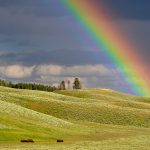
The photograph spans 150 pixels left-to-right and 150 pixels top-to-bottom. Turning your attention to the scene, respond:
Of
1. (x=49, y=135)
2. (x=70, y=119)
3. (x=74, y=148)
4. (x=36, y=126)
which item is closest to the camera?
→ (x=74, y=148)

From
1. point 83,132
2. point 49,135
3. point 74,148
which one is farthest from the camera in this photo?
point 83,132

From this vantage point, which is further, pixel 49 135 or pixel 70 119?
pixel 70 119

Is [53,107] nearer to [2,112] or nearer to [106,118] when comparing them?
[106,118]

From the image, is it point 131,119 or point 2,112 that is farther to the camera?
point 131,119

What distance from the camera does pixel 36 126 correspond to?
90875mm

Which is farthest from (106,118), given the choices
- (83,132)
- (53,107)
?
(83,132)

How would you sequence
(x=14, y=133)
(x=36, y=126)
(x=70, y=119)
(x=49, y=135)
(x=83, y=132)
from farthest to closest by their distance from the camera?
1. (x=70, y=119)
2. (x=83, y=132)
3. (x=36, y=126)
4. (x=49, y=135)
5. (x=14, y=133)

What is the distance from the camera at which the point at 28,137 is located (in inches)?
3056

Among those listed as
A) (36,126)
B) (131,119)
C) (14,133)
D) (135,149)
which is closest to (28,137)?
(14,133)

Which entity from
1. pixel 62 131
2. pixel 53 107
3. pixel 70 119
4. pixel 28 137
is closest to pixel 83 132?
pixel 62 131

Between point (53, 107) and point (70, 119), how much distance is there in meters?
11.8

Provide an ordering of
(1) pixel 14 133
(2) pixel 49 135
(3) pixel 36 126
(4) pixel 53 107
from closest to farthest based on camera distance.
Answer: (1) pixel 14 133 → (2) pixel 49 135 → (3) pixel 36 126 → (4) pixel 53 107

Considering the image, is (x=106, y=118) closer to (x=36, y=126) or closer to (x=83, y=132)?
(x=83, y=132)

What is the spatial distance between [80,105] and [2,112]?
50317mm
